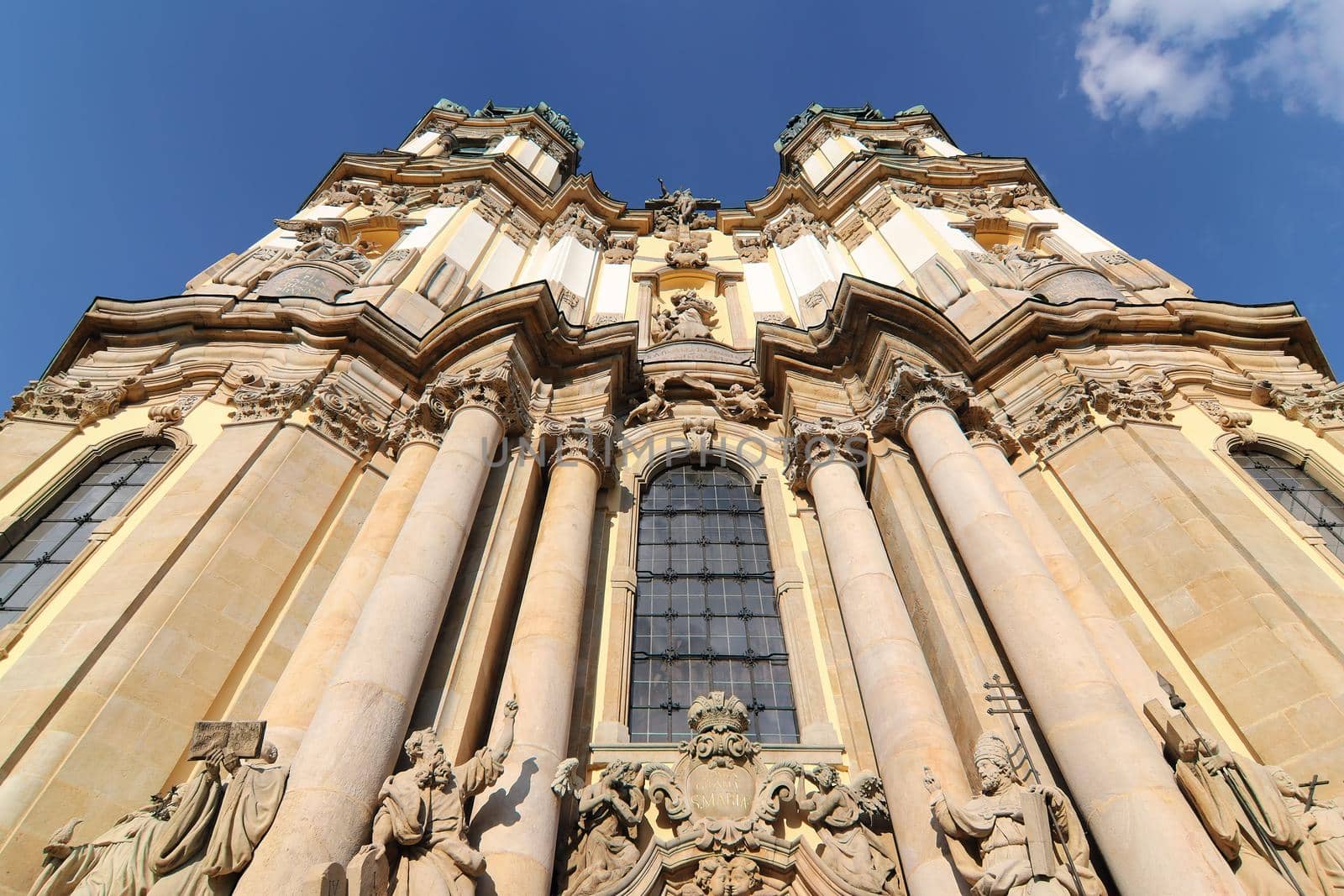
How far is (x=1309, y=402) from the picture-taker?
42.2 feet

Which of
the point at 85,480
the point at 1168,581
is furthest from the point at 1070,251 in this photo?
the point at 85,480

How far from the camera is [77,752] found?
25.0ft

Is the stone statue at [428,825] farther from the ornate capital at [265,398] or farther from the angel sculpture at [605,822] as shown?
the ornate capital at [265,398]

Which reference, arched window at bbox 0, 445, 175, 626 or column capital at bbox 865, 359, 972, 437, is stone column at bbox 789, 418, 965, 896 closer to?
column capital at bbox 865, 359, 972, 437

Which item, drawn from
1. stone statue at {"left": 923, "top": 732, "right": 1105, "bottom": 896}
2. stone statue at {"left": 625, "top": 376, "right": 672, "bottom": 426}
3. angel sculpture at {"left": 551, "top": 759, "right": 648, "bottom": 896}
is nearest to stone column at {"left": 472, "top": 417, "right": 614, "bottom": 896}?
angel sculpture at {"left": 551, "top": 759, "right": 648, "bottom": 896}

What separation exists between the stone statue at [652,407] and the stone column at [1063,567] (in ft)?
16.7

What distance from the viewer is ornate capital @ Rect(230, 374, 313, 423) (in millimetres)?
11961

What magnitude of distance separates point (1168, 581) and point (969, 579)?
217 centimetres

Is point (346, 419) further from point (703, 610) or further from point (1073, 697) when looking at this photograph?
point (1073, 697)

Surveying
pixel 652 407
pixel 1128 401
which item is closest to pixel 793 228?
pixel 652 407

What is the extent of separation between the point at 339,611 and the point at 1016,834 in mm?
7015

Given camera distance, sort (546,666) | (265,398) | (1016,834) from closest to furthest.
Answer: (1016,834)
(546,666)
(265,398)

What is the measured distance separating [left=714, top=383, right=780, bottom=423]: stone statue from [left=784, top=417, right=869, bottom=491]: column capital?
6.86ft

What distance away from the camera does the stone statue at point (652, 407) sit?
14.9 metres
